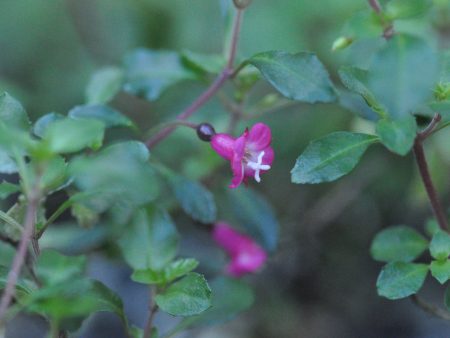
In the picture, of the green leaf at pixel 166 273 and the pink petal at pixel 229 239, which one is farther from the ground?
the green leaf at pixel 166 273

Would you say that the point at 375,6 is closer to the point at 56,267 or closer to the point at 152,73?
the point at 152,73

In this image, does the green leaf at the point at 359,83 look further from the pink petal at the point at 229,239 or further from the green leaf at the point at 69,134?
the pink petal at the point at 229,239

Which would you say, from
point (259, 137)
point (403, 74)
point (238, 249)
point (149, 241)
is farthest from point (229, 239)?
point (403, 74)

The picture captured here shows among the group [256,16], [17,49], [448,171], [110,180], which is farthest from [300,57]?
[17,49]

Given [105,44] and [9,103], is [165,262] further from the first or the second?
[105,44]

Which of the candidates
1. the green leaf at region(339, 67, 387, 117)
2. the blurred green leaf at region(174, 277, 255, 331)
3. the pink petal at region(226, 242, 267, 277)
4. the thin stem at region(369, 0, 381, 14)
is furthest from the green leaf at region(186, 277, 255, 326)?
the thin stem at region(369, 0, 381, 14)

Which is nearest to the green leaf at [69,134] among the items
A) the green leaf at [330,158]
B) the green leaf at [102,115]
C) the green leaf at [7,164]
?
the green leaf at [7,164]

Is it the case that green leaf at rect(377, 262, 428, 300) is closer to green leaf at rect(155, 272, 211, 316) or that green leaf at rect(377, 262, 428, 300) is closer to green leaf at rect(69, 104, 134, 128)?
green leaf at rect(155, 272, 211, 316)
